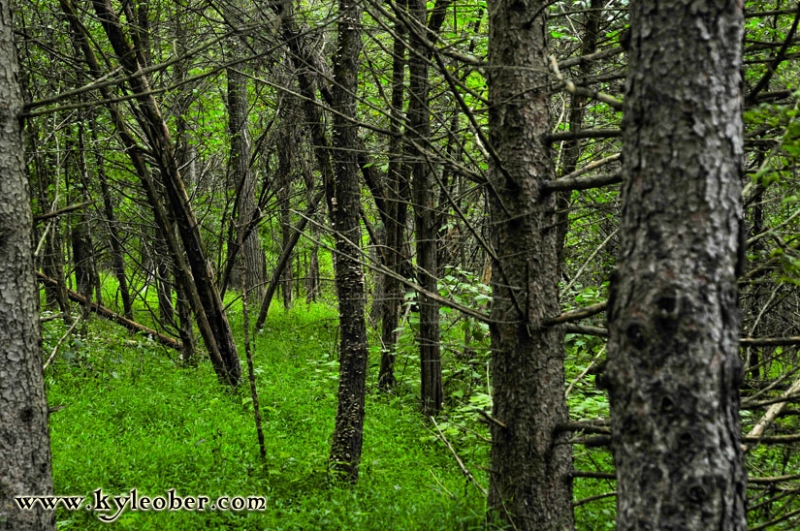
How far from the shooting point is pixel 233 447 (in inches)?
291

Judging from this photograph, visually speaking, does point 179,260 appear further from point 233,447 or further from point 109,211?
point 233,447

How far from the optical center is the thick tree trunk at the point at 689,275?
2.30 m

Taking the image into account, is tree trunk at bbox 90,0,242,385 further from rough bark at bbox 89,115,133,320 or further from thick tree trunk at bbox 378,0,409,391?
thick tree trunk at bbox 378,0,409,391

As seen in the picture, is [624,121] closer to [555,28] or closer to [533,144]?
[533,144]

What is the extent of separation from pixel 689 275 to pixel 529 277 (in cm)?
146

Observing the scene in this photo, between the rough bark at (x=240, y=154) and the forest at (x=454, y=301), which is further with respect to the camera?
the rough bark at (x=240, y=154)

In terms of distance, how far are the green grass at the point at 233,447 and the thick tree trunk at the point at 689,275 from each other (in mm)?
2872

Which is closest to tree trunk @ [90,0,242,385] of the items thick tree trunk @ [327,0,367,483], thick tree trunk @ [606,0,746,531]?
thick tree trunk @ [327,0,367,483]

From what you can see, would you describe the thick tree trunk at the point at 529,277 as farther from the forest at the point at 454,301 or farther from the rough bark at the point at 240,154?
the rough bark at the point at 240,154

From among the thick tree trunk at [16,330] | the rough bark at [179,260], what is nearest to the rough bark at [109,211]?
the rough bark at [179,260]

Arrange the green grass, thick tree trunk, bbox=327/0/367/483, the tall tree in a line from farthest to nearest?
the tall tree → thick tree trunk, bbox=327/0/367/483 → the green grass

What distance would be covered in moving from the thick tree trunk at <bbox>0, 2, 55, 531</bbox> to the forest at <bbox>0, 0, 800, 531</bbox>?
0.04 ft

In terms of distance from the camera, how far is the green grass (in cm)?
572

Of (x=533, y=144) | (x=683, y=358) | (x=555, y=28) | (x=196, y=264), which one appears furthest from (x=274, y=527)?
(x=555, y=28)
